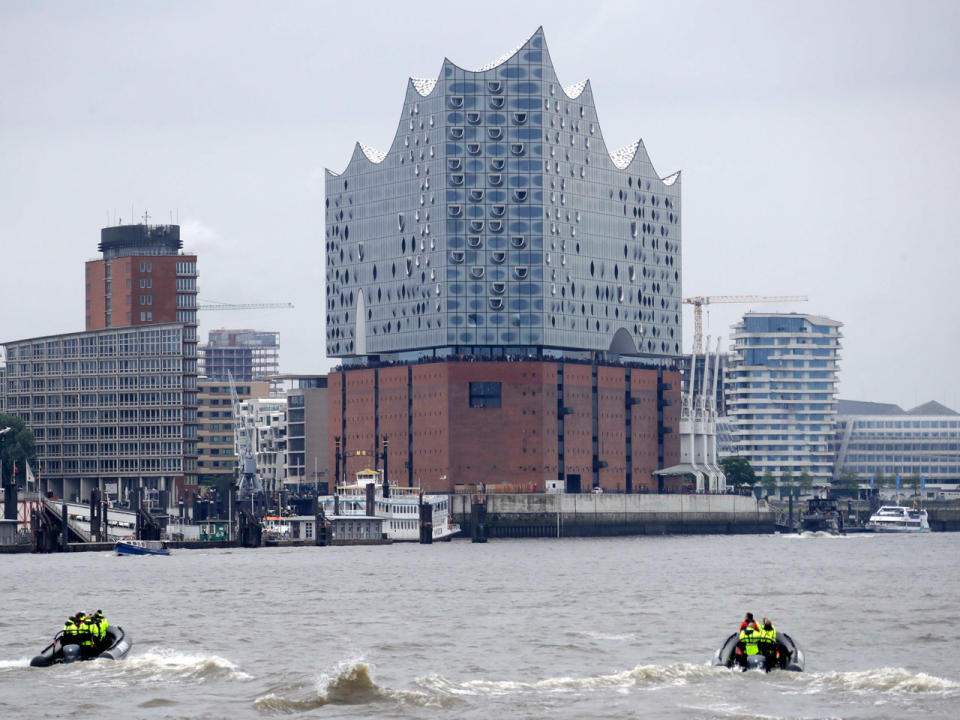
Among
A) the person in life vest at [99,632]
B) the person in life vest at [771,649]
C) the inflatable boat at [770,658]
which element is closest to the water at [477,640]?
the inflatable boat at [770,658]

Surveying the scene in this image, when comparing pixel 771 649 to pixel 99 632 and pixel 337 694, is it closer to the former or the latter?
pixel 337 694

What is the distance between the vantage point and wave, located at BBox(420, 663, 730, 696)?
224 feet

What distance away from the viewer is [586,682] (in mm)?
69438

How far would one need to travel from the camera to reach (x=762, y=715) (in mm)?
62219

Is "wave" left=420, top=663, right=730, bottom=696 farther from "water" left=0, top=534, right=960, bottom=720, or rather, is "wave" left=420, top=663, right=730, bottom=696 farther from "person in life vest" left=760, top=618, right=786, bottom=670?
"person in life vest" left=760, top=618, right=786, bottom=670

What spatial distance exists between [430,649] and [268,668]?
27.4 feet

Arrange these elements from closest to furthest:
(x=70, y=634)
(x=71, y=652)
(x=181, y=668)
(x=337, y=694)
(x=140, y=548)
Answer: (x=337, y=694) → (x=181, y=668) → (x=71, y=652) → (x=70, y=634) → (x=140, y=548)

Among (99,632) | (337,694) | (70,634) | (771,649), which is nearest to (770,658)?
(771,649)

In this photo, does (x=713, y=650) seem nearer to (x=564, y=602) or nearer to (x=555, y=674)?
(x=555, y=674)

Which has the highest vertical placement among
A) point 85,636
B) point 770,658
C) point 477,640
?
point 85,636

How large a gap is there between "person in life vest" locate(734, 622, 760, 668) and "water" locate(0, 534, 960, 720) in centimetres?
74

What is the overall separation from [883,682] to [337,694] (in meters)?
18.4

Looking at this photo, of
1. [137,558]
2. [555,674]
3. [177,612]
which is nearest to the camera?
[555,674]

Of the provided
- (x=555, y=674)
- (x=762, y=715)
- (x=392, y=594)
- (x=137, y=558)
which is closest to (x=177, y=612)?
(x=392, y=594)
